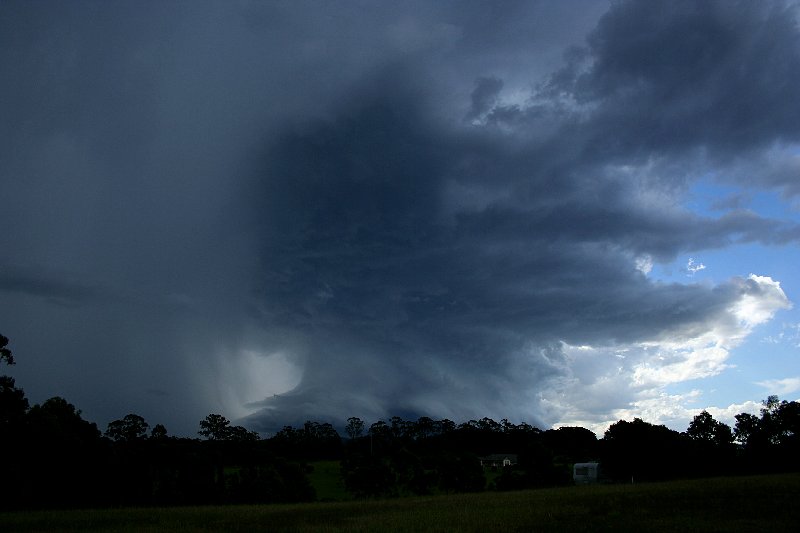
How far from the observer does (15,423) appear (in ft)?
235

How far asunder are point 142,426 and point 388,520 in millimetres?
134497

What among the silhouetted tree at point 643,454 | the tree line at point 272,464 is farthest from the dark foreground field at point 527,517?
the silhouetted tree at point 643,454

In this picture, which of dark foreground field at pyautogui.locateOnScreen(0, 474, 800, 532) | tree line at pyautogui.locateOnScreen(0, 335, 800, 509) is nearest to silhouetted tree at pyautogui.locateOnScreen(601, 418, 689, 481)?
tree line at pyautogui.locateOnScreen(0, 335, 800, 509)

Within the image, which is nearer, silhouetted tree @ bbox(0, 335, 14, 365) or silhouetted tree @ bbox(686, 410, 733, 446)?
silhouetted tree @ bbox(0, 335, 14, 365)

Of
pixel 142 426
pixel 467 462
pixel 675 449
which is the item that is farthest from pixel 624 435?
pixel 142 426

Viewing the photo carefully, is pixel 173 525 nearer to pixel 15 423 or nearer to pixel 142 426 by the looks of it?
pixel 15 423

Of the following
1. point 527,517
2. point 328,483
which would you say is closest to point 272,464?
point 328,483

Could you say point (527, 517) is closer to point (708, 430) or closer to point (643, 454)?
point (643, 454)

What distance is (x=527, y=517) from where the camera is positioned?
40.6 metres

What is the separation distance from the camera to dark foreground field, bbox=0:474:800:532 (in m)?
34.6

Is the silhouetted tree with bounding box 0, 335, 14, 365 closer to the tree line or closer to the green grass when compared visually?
the tree line

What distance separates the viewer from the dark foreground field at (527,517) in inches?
1361

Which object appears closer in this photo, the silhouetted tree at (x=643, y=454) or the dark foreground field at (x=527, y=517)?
the dark foreground field at (x=527, y=517)

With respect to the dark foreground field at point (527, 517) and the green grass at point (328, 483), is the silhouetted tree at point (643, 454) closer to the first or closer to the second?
the green grass at point (328, 483)
